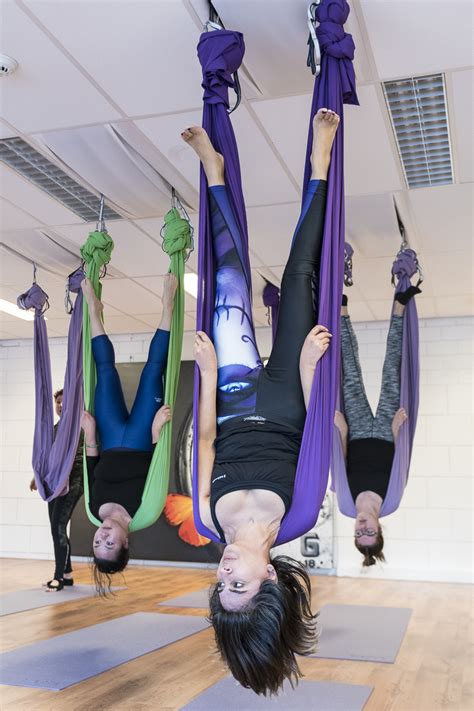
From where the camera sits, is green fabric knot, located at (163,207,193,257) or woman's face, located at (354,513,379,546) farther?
woman's face, located at (354,513,379,546)

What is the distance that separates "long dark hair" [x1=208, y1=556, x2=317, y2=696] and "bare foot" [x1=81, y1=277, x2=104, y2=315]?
6.15ft

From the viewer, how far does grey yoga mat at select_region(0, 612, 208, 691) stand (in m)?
3.04

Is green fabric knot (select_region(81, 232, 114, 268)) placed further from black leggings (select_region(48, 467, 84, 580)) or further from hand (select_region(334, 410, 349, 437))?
black leggings (select_region(48, 467, 84, 580))

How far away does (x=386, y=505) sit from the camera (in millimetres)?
3865

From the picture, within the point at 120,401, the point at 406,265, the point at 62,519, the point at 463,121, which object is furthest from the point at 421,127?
the point at 62,519

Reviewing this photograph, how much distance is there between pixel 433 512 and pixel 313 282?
15.2 ft

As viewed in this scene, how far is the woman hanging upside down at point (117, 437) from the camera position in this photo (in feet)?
11.5

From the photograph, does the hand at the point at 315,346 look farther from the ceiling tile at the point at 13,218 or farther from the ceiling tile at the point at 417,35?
the ceiling tile at the point at 13,218

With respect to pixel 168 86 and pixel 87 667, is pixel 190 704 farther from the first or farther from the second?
pixel 168 86

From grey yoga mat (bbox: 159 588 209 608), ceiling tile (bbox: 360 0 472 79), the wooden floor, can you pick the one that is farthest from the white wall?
ceiling tile (bbox: 360 0 472 79)

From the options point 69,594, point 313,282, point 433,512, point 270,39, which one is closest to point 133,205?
point 270,39

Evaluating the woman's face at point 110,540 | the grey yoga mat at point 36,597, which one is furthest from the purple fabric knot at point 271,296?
the grey yoga mat at point 36,597

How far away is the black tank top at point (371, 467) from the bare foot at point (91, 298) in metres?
1.73

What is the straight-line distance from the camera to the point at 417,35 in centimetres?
262
